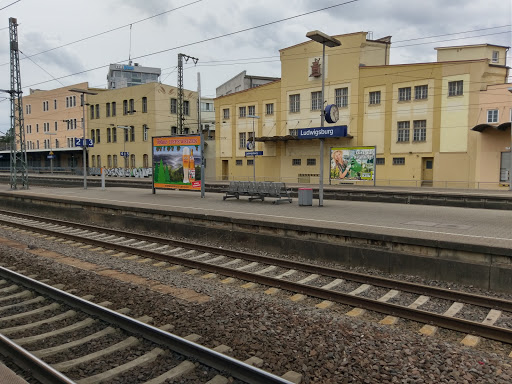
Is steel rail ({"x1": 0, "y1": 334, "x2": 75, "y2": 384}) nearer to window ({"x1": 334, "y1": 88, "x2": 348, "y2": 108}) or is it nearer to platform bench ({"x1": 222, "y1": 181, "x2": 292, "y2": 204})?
platform bench ({"x1": 222, "y1": 181, "x2": 292, "y2": 204})

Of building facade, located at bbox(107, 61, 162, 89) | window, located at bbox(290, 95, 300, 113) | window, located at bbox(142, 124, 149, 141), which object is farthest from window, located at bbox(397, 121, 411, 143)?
building facade, located at bbox(107, 61, 162, 89)

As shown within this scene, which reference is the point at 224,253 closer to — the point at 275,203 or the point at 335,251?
the point at 335,251

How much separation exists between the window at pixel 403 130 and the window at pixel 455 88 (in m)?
4.09

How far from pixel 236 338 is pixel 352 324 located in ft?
6.00

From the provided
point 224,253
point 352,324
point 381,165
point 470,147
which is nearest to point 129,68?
point 381,165

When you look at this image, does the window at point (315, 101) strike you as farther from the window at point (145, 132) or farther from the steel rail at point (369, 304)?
the steel rail at point (369, 304)

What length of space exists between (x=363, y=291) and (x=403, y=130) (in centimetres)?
3116

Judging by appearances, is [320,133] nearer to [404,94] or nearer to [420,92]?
[420,92]

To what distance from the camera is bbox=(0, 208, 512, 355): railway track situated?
19.7 feet

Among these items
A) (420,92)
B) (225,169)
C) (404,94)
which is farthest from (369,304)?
(225,169)

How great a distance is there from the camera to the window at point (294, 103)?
4212cm

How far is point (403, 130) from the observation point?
118 ft

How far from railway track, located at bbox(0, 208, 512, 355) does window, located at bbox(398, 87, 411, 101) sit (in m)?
29.8

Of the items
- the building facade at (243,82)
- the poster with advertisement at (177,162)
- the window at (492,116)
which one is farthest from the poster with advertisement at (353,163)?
the building facade at (243,82)
